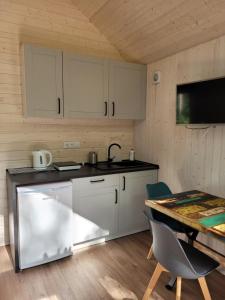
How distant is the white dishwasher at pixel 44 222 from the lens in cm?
214

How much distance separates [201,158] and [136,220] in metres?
1.16

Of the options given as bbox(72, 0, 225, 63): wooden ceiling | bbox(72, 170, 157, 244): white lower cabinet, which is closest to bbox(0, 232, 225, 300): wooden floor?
bbox(72, 170, 157, 244): white lower cabinet

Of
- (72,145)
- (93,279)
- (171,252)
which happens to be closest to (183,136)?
(72,145)

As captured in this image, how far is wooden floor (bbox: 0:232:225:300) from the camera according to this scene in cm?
194

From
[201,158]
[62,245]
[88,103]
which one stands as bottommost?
[62,245]

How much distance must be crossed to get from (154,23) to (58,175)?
6.08 ft

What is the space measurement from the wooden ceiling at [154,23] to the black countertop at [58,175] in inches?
57.7

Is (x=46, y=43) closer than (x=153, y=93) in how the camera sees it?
Yes

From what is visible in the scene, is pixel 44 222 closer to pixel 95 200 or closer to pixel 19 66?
pixel 95 200

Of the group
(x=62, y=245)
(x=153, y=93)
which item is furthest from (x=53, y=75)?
(x=62, y=245)

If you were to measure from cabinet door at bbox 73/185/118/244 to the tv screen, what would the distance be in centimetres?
117

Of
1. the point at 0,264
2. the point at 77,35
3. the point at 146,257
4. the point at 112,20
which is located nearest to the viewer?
the point at 0,264

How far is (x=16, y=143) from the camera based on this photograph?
8.80 feet

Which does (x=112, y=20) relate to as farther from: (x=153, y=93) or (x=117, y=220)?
(x=117, y=220)
